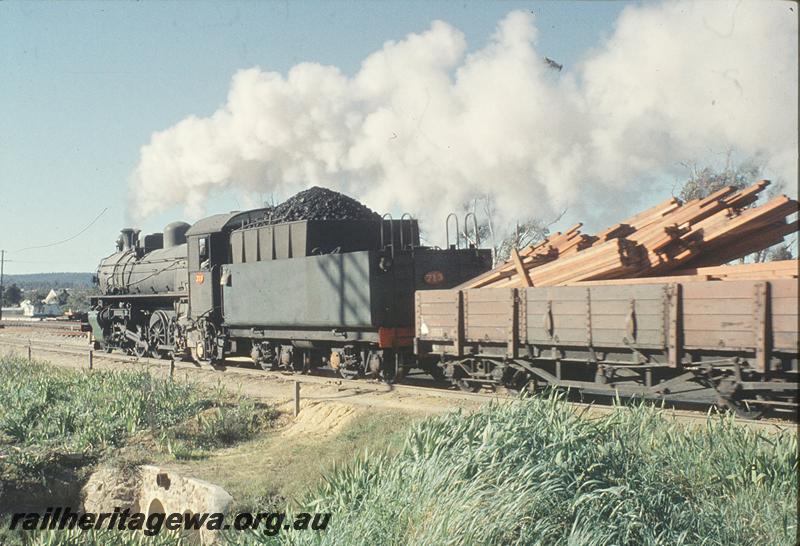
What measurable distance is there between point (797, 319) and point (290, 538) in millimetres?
5508

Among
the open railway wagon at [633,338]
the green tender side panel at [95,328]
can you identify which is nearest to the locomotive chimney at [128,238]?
the green tender side panel at [95,328]

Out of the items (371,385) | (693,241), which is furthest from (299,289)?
(693,241)

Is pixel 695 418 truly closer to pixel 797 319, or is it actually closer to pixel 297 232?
pixel 797 319

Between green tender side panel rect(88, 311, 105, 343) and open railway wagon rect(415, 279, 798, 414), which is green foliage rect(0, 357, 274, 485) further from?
green tender side panel rect(88, 311, 105, 343)

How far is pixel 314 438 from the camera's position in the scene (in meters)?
10.9

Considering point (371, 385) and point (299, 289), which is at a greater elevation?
point (299, 289)

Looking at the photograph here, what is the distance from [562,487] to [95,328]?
67.4ft

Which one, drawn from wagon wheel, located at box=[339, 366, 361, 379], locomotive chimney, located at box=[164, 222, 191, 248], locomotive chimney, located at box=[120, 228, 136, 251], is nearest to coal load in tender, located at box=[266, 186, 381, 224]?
wagon wheel, located at box=[339, 366, 361, 379]

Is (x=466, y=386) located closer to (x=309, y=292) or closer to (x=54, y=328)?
(x=309, y=292)

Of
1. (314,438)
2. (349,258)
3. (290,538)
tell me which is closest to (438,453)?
(290,538)

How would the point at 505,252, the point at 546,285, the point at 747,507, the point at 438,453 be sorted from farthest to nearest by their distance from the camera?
the point at 505,252 → the point at 546,285 → the point at 438,453 → the point at 747,507

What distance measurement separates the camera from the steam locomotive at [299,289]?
43.2 ft

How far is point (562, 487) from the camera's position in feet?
19.9

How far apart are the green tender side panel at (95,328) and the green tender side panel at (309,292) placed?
8223 millimetres
